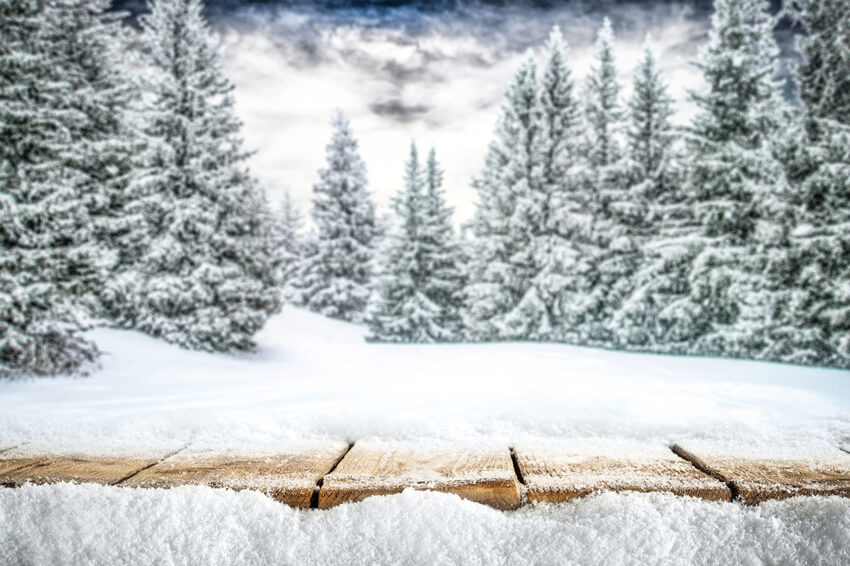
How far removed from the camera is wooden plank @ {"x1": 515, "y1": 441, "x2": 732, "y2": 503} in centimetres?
65

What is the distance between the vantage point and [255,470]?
745 mm

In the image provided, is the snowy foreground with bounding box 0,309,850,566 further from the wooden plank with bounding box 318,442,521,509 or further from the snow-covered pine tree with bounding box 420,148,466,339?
the snow-covered pine tree with bounding box 420,148,466,339

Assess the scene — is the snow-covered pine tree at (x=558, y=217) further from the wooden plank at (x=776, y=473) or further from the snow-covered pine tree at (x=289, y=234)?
the snow-covered pine tree at (x=289, y=234)

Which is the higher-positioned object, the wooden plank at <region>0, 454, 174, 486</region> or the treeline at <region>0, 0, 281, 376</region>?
the treeline at <region>0, 0, 281, 376</region>

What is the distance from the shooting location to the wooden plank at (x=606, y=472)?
25.6 inches

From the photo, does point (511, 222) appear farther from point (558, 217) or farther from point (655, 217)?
point (655, 217)

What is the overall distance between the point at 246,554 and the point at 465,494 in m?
0.28

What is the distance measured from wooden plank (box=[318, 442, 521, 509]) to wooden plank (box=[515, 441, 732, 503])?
1.4 inches

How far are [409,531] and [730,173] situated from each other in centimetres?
1452

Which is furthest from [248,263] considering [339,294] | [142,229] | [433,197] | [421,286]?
[339,294]

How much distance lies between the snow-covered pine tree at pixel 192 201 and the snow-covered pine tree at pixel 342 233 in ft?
36.2

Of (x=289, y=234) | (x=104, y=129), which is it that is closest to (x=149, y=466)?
(x=104, y=129)

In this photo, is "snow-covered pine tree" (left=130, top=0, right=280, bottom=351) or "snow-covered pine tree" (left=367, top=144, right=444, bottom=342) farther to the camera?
"snow-covered pine tree" (left=367, top=144, right=444, bottom=342)

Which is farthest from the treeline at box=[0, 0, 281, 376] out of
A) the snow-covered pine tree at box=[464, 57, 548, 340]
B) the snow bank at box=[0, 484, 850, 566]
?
the snow bank at box=[0, 484, 850, 566]
